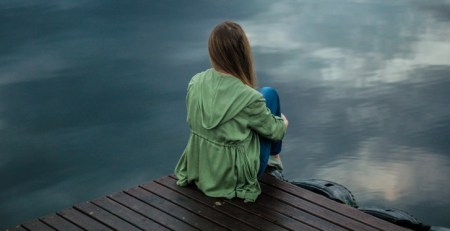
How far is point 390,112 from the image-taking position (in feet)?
23.0

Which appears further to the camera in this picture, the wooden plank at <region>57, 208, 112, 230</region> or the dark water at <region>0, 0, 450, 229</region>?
the dark water at <region>0, 0, 450, 229</region>

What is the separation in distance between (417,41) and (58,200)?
15.4 feet

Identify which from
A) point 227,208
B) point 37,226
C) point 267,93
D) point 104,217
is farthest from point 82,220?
point 267,93

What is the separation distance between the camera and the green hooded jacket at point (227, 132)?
3.58 m

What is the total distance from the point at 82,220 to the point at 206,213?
62 cm

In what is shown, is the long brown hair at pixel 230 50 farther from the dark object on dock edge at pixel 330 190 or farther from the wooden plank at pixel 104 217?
the dark object on dock edge at pixel 330 190

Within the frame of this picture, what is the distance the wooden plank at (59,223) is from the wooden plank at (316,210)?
1.02 meters

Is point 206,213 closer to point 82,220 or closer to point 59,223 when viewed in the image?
point 82,220

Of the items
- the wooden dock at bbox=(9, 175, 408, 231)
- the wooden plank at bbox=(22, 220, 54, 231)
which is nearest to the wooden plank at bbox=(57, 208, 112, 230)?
the wooden dock at bbox=(9, 175, 408, 231)

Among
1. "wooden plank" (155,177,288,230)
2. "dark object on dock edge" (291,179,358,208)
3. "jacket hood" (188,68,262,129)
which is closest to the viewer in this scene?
"wooden plank" (155,177,288,230)

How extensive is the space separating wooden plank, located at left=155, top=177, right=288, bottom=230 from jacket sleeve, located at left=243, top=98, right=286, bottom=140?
1.35 ft

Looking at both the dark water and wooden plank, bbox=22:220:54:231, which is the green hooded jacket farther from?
the dark water

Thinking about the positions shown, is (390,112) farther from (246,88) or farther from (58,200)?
(246,88)

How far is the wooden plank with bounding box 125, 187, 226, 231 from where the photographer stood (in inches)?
136
